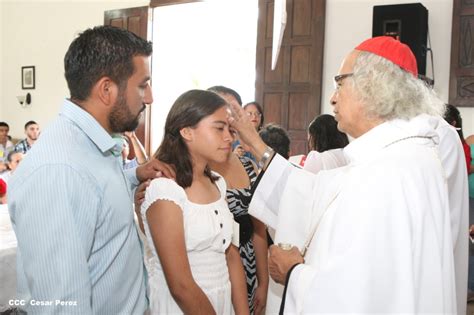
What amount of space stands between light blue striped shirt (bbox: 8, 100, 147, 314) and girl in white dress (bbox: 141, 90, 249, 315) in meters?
0.30

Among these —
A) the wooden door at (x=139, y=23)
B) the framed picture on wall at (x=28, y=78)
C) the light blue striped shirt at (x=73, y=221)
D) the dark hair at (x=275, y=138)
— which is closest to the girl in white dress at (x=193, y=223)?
the light blue striped shirt at (x=73, y=221)

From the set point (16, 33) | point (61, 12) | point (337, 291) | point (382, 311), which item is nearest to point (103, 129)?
point (337, 291)

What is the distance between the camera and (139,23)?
7.74 metres

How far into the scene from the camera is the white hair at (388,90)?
146cm

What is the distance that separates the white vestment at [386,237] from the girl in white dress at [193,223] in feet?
1.35

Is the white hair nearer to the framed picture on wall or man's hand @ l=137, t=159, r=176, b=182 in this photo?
man's hand @ l=137, t=159, r=176, b=182

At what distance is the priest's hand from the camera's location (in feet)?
5.07

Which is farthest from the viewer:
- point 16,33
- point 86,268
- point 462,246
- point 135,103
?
point 16,33

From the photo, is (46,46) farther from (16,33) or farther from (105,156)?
(105,156)

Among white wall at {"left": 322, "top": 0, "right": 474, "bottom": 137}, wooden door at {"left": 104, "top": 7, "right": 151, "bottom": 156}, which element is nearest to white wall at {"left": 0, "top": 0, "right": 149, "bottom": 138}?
wooden door at {"left": 104, "top": 7, "right": 151, "bottom": 156}

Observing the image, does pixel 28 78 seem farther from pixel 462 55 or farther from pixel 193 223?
pixel 193 223

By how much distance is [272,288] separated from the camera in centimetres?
203

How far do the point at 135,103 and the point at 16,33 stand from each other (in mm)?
9986

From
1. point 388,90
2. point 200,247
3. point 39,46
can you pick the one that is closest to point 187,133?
point 200,247
